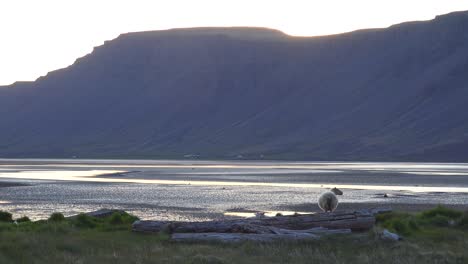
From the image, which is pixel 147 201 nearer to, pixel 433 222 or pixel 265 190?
pixel 265 190

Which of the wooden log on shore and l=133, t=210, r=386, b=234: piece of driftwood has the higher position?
l=133, t=210, r=386, b=234: piece of driftwood

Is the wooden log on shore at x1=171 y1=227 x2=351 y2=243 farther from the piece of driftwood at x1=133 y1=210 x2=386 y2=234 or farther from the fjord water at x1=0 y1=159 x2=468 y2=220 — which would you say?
the fjord water at x1=0 y1=159 x2=468 y2=220

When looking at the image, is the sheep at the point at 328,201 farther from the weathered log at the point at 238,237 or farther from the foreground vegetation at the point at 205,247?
the weathered log at the point at 238,237

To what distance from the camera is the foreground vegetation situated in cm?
1989

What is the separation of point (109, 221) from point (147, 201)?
2159 cm

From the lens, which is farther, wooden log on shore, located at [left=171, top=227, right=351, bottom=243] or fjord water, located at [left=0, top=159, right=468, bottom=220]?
fjord water, located at [left=0, top=159, right=468, bottom=220]

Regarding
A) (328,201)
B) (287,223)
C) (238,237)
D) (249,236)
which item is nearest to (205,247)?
(238,237)

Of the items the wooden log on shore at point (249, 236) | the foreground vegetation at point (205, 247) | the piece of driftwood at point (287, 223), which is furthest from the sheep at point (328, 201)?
the wooden log on shore at point (249, 236)

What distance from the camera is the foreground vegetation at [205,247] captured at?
19891mm

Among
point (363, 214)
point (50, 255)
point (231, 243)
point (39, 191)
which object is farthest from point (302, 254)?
point (39, 191)

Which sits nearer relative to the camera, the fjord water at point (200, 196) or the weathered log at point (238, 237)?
the weathered log at point (238, 237)

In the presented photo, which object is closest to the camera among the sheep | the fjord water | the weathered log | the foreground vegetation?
the foreground vegetation

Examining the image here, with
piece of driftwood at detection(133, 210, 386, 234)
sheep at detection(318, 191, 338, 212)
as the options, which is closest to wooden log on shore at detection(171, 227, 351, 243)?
piece of driftwood at detection(133, 210, 386, 234)

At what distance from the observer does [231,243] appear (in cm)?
2211
